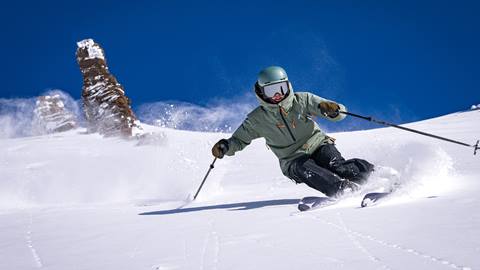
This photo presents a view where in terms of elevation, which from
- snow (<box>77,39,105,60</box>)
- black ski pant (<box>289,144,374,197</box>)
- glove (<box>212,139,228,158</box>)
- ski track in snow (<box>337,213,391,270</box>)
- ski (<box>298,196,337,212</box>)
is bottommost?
ski track in snow (<box>337,213,391,270</box>)

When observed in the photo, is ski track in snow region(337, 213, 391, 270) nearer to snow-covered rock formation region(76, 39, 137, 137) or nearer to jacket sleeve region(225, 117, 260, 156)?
jacket sleeve region(225, 117, 260, 156)

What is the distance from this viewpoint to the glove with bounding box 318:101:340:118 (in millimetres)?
6004

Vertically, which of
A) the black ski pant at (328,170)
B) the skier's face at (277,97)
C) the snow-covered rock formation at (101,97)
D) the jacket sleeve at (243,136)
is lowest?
the black ski pant at (328,170)

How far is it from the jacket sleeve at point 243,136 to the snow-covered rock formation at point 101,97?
12996 millimetres

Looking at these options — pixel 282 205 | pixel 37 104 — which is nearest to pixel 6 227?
pixel 282 205

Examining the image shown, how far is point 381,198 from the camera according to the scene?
4707 millimetres

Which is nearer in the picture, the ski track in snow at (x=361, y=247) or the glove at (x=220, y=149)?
the ski track in snow at (x=361, y=247)

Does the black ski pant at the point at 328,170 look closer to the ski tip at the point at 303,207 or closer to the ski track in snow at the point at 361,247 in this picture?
the ski tip at the point at 303,207

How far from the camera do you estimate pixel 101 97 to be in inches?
877

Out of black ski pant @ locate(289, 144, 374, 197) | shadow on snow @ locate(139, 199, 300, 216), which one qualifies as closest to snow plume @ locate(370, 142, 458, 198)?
black ski pant @ locate(289, 144, 374, 197)

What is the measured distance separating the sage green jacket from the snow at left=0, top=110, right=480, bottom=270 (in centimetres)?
70

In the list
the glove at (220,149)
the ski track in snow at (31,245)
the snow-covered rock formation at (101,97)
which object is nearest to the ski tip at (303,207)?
the glove at (220,149)

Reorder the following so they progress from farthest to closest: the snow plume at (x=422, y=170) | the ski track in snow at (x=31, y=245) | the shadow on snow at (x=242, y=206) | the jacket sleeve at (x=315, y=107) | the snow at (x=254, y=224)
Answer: the jacket sleeve at (x=315, y=107), the shadow on snow at (x=242, y=206), the snow plume at (x=422, y=170), the ski track in snow at (x=31, y=245), the snow at (x=254, y=224)

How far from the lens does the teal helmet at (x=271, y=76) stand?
237 inches
